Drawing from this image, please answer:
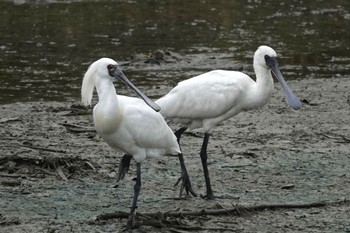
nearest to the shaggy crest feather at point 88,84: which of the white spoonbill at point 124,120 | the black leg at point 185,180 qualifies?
the white spoonbill at point 124,120

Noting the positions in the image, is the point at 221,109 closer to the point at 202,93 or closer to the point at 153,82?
the point at 202,93

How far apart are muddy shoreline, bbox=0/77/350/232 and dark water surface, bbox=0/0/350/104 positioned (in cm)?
→ 237

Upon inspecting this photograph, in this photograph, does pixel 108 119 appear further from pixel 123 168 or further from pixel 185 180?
pixel 185 180

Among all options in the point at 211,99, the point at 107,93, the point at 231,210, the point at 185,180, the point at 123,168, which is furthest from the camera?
the point at 211,99

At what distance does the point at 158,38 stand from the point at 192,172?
9.37m

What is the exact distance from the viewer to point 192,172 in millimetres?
8680

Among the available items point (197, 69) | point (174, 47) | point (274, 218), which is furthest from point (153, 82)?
point (274, 218)

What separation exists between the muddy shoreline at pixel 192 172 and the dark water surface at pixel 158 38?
2366mm

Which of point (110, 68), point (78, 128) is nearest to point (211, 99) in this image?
point (110, 68)

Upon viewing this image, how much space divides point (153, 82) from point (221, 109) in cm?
556

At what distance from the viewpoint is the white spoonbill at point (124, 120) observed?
6.70 m

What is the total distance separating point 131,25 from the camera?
19391 mm

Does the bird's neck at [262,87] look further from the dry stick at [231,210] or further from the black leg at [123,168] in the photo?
the black leg at [123,168]

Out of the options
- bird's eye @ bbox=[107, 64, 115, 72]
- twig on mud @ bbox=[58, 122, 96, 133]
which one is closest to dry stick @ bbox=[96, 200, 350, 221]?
bird's eye @ bbox=[107, 64, 115, 72]
